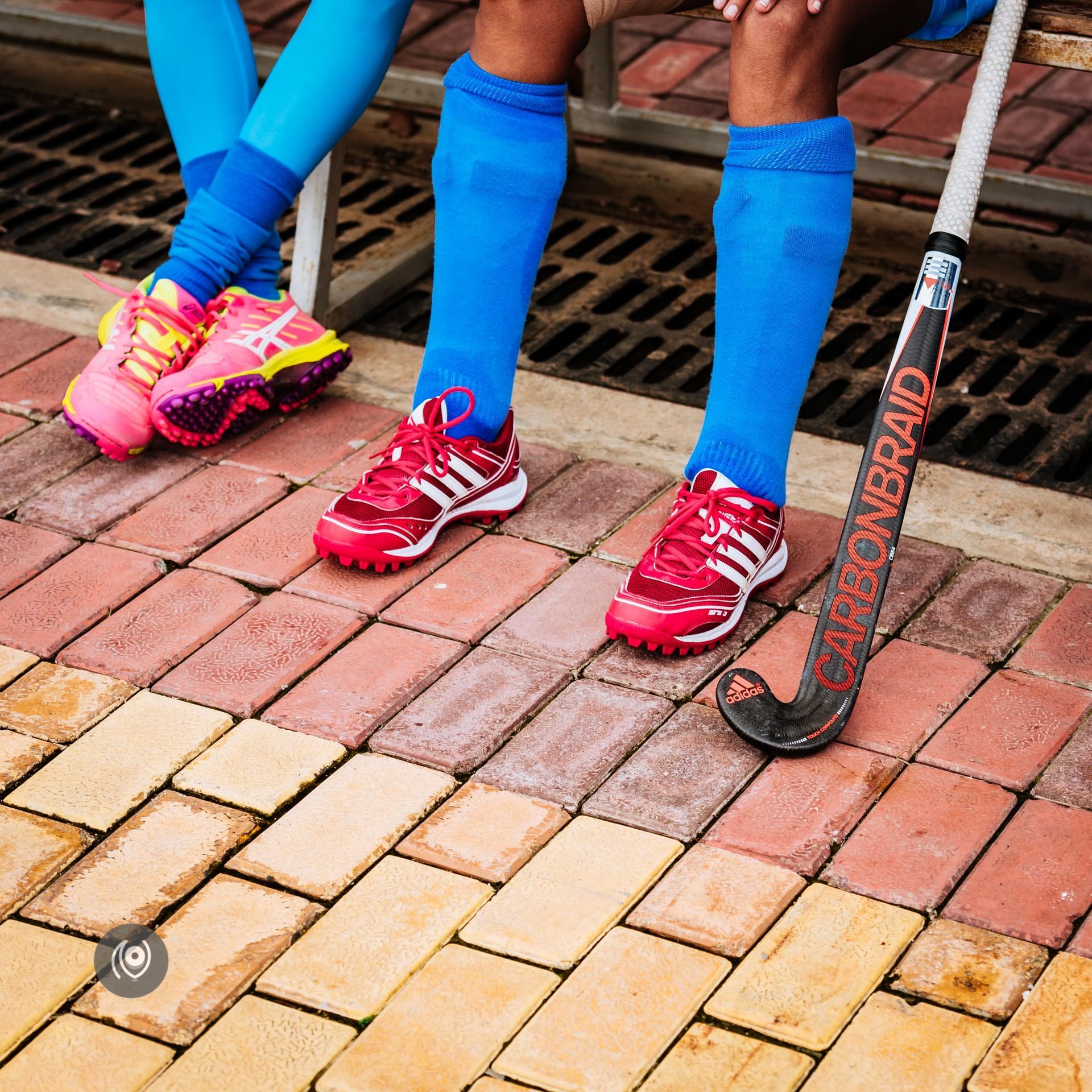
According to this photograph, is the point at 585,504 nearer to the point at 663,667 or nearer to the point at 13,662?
the point at 663,667

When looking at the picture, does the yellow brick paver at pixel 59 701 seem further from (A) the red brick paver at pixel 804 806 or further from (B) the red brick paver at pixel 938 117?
(B) the red brick paver at pixel 938 117

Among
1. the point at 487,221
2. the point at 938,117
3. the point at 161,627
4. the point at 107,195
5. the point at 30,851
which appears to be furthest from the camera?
the point at 938,117

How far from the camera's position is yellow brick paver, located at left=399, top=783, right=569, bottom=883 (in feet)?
4.58

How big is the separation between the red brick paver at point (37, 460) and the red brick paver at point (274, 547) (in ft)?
0.99

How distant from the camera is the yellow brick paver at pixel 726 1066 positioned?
1.18 meters

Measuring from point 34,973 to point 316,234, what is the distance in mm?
1350

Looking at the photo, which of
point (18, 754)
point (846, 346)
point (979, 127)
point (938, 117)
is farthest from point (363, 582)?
point (938, 117)

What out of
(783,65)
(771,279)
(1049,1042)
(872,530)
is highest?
(783,65)

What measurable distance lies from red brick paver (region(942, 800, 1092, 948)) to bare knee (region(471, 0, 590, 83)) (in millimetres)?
1015

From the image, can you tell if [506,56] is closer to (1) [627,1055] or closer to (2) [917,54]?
(1) [627,1055]

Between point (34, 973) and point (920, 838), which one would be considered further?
point (920, 838)

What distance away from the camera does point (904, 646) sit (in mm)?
1705

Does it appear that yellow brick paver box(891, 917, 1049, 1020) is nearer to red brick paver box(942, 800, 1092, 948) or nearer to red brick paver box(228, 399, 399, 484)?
red brick paver box(942, 800, 1092, 948)

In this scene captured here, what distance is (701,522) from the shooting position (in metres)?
1.75
